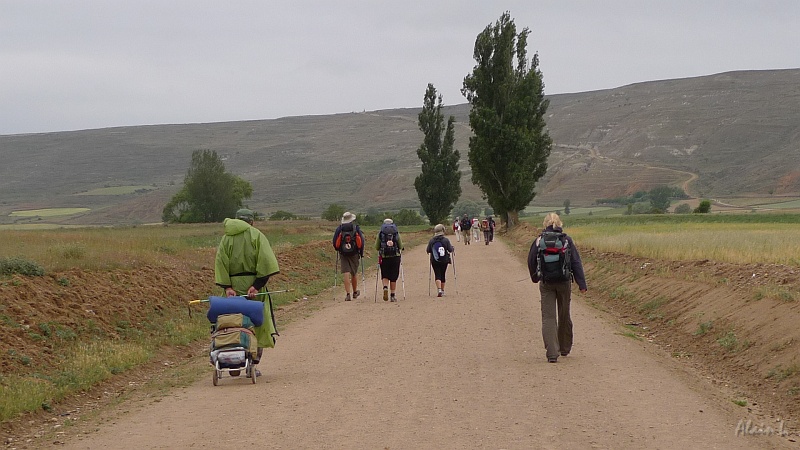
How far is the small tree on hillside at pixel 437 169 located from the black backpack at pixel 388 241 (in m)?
56.3

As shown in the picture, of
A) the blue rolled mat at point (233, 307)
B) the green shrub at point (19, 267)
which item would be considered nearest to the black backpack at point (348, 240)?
the green shrub at point (19, 267)

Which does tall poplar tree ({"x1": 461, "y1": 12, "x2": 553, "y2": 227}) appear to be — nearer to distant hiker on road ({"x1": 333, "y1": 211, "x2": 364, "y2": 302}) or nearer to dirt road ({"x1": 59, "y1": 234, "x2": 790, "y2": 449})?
distant hiker on road ({"x1": 333, "y1": 211, "x2": 364, "y2": 302})

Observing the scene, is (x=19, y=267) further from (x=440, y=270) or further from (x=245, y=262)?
(x=440, y=270)

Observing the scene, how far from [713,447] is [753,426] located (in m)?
1.25

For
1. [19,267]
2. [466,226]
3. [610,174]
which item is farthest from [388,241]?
[610,174]

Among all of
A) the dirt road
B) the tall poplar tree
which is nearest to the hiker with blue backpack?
the dirt road

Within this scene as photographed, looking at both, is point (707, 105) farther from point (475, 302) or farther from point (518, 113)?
point (475, 302)

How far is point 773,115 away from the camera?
17638 cm

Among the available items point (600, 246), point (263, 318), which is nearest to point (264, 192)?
point (600, 246)

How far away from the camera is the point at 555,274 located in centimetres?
1247

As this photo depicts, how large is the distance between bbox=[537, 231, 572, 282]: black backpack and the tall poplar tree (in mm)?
44499

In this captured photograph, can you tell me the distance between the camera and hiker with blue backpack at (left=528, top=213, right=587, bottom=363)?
12480 millimetres

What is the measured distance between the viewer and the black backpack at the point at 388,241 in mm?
20709

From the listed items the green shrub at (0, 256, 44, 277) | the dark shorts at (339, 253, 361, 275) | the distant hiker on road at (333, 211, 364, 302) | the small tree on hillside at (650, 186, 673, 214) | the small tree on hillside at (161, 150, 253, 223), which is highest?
the green shrub at (0, 256, 44, 277)
